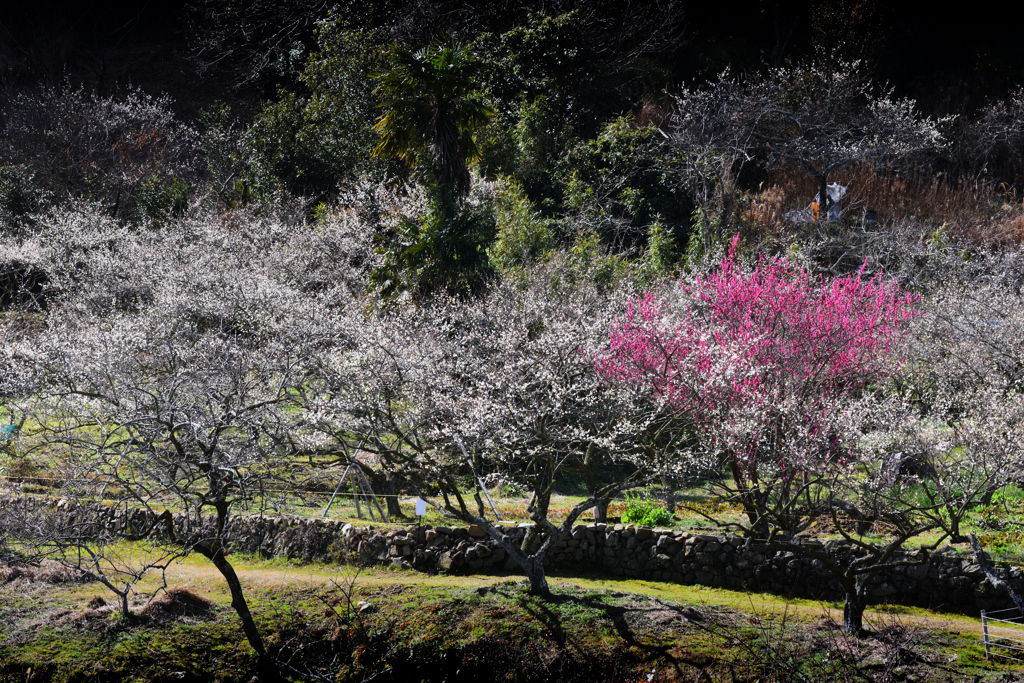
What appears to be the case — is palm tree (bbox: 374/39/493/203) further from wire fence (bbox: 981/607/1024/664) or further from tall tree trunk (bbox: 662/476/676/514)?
wire fence (bbox: 981/607/1024/664)

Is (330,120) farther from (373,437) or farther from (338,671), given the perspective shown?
(338,671)

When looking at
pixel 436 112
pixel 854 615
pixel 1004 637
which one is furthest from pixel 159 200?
pixel 1004 637

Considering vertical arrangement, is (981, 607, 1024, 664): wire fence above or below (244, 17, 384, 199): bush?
below

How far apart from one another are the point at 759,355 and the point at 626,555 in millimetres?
3525

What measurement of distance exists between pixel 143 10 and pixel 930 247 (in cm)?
3802

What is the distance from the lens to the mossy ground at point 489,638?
7414mm

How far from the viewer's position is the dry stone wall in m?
8.66

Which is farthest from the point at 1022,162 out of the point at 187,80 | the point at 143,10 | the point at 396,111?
the point at 143,10

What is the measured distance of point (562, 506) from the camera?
1206 centimetres

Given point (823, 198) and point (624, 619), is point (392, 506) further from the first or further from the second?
point (823, 198)

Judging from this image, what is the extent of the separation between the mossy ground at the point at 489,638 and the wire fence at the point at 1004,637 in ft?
0.47

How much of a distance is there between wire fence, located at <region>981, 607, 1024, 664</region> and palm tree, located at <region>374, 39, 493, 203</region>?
454 inches

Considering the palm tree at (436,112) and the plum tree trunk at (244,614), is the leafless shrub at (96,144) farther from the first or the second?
the plum tree trunk at (244,614)

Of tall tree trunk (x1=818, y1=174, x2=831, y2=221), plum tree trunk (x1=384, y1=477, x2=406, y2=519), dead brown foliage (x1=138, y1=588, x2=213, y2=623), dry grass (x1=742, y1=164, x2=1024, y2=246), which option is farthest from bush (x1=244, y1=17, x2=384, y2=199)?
dead brown foliage (x1=138, y1=588, x2=213, y2=623)
